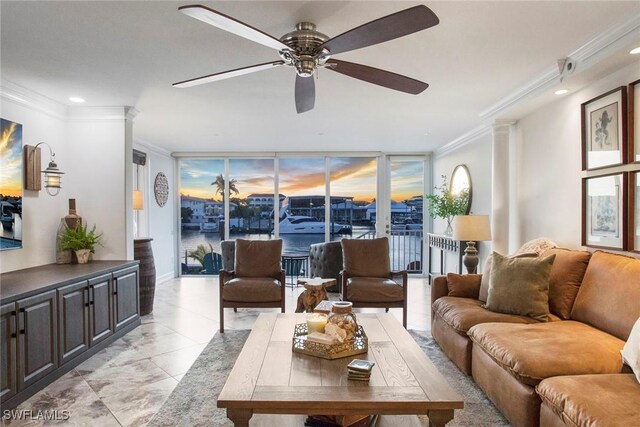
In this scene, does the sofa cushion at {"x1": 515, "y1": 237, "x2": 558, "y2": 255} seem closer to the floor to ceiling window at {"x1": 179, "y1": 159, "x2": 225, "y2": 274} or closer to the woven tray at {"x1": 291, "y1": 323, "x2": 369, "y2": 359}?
the woven tray at {"x1": 291, "y1": 323, "x2": 369, "y2": 359}

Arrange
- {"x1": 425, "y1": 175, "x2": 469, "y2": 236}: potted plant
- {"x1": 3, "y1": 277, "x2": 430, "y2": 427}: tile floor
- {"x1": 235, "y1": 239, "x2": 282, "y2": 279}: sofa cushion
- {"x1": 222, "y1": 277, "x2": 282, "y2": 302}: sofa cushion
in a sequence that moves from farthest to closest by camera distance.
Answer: {"x1": 425, "y1": 175, "x2": 469, "y2": 236}: potted plant → {"x1": 235, "y1": 239, "x2": 282, "y2": 279}: sofa cushion → {"x1": 222, "y1": 277, "x2": 282, "y2": 302}: sofa cushion → {"x1": 3, "y1": 277, "x2": 430, "y2": 427}: tile floor

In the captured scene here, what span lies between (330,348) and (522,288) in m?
1.67

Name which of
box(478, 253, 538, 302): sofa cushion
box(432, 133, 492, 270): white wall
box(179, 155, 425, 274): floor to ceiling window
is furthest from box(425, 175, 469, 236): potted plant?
box(478, 253, 538, 302): sofa cushion

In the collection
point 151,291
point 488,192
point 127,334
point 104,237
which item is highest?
point 488,192

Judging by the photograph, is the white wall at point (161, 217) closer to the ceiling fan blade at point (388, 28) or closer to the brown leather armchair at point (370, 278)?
the brown leather armchair at point (370, 278)

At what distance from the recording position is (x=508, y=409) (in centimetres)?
223

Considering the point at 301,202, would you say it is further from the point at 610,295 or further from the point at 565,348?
the point at 565,348

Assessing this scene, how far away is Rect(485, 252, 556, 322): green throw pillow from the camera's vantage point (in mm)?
2834

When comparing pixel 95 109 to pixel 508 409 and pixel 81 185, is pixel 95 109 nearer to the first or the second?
pixel 81 185

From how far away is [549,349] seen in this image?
7.06 feet

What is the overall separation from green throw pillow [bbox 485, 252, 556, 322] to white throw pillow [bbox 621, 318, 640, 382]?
816 mm

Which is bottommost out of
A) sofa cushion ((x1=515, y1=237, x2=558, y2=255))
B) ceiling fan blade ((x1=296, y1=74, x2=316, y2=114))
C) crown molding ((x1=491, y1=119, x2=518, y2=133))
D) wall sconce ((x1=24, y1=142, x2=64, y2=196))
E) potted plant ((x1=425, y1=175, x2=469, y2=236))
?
sofa cushion ((x1=515, y1=237, x2=558, y2=255))

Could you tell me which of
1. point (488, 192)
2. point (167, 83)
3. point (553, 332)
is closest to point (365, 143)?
point (488, 192)

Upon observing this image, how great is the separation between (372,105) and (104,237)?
324 centimetres
